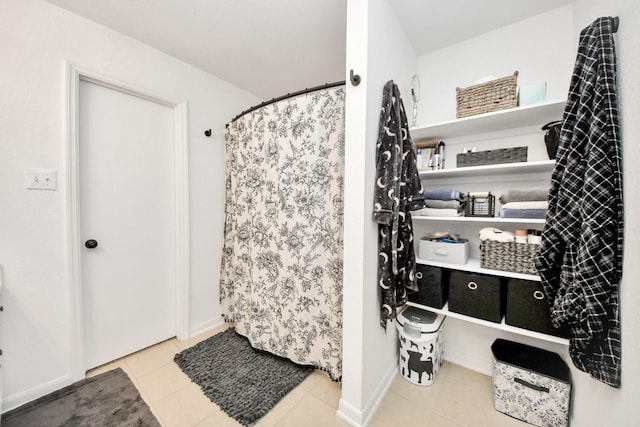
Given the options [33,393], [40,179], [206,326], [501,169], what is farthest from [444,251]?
[33,393]

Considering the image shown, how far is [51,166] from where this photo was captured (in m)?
1.41

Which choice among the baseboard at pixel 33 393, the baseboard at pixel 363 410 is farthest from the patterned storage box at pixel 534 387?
the baseboard at pixel 33 393

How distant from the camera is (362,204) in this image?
46.5 inches

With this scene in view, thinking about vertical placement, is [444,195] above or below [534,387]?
above

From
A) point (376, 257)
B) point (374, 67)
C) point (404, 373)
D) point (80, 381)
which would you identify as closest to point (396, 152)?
point (374, 67)

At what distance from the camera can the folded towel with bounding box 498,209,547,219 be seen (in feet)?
4.05

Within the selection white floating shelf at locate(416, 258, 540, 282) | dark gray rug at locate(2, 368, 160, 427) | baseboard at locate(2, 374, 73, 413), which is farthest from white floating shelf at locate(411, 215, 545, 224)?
baseboard at locate(2, 374, 73, 413)

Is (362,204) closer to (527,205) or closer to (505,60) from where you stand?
(527,205)

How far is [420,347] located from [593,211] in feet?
3.84

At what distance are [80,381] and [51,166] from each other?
139 cm

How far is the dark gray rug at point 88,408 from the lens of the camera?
1243 mm

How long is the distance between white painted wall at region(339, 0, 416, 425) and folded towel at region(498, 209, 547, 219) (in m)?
0.76

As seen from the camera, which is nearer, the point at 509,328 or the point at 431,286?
the point at 509,328

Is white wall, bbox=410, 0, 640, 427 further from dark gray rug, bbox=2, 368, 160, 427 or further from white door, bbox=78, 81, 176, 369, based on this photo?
white door, bbox=78, 81, 176, 369
